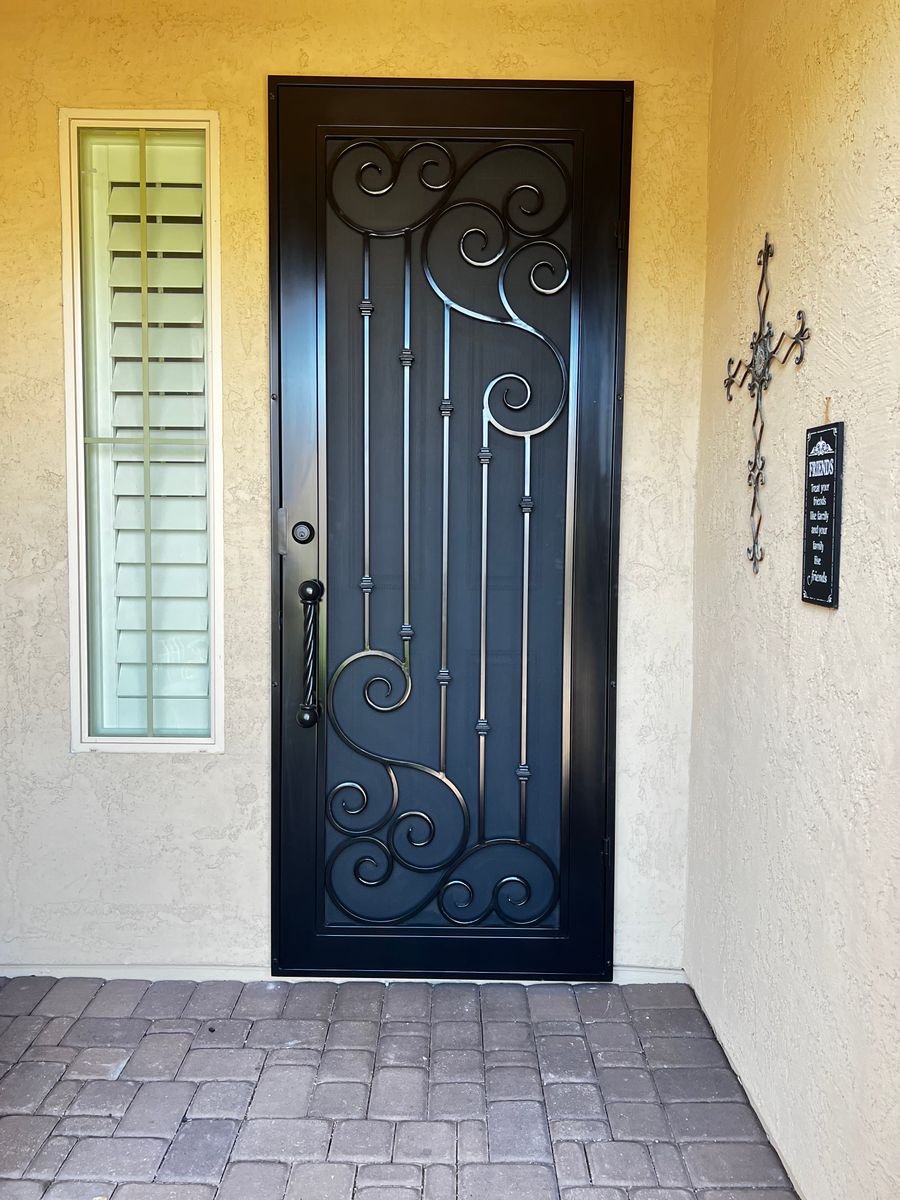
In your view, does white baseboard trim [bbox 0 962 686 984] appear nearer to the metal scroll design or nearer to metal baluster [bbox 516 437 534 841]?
the metal scroll design

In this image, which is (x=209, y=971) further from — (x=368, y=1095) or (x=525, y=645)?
(x=525, y=645)

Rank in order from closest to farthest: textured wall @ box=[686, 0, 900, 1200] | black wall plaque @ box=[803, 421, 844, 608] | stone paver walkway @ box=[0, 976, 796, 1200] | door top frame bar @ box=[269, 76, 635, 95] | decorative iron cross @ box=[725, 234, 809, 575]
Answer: textured wall @ box=[686, 0, 900, 1200], black wall plaque @ box=[803, 421, 844, 608], stone paver walkway @ box=[0, 976, 796, 1200], decorative iron cross @ box=[725, 234, 809, 575], door top frame bar @ box=[269, 76, 635, 95]

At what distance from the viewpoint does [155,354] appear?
8.51 ft

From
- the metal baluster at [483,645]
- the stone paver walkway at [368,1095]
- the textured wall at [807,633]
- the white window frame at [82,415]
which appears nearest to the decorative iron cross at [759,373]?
the textured wall at [807,633]

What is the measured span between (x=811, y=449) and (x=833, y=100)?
0.66 m

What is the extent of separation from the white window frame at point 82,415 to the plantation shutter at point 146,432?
1.0 inches

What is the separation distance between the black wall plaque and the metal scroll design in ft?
3.02

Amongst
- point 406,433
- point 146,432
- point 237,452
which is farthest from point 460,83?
point 146,432

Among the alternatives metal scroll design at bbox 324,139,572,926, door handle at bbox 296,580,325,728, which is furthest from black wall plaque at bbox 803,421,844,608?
door handle at bbox 296,580,325,728

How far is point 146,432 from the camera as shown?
2.61 m

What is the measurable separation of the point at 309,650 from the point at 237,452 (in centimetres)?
61

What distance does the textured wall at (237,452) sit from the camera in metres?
2.48

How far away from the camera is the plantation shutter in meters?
2.55

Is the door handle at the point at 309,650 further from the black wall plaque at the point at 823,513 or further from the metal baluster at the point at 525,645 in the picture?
the black wall plaque at the point at 823,513
